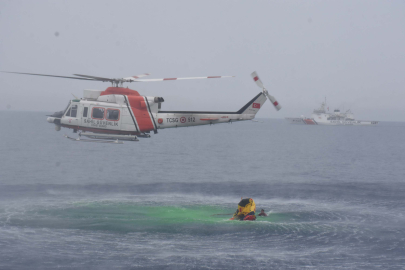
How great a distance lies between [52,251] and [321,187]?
61402mm

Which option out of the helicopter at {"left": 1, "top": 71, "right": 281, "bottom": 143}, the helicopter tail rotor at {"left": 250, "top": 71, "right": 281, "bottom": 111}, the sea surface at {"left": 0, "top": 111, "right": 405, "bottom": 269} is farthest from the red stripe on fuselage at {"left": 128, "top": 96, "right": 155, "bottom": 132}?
the sea surface at {"left": 0, "top": 111, "right": 405, "bottom": 269}

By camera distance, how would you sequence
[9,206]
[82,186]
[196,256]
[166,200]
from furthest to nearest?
[82,186], [166,200], [9,206], [196,256]

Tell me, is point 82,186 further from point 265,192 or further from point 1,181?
point 265,192

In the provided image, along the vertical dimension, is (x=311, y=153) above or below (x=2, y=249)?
above

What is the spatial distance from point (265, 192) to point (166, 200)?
881 inches

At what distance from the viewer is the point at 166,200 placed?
71.8m

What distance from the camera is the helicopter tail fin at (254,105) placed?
131 ft

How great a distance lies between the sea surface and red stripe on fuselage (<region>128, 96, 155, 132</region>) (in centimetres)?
1518

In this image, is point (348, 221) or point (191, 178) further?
point (191, 178)

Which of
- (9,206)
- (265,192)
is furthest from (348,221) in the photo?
(9,206)

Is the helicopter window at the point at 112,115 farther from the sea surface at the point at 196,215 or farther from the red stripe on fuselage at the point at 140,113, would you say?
the sea surface at the point at 196,215

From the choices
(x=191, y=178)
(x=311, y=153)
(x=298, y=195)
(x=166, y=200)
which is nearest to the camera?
(x=166, y=200)

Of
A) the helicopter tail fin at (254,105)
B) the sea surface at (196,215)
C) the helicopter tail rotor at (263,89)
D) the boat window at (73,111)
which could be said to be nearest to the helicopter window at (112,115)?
the boat window at (73,111)

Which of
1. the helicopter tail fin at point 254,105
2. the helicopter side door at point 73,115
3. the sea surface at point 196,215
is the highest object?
the helicopter tail fin at point 254,105
